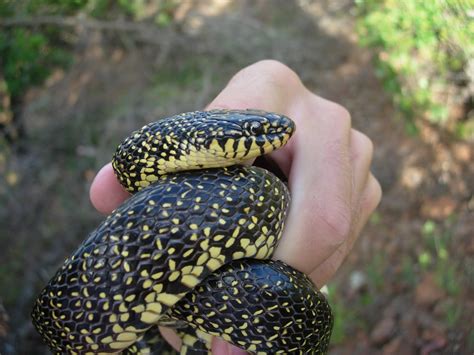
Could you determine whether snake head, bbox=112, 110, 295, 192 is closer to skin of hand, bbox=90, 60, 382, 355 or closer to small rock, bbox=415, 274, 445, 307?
skin of hand, bbox=90, 60, 382, 355

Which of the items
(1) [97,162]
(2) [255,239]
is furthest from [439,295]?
(1) [97,162]

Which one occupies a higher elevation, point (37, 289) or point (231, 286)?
point (231, 286)

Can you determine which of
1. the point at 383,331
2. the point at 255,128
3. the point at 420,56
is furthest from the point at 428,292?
the point at 255,128

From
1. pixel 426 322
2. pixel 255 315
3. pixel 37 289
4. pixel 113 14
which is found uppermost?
pixel 255 315

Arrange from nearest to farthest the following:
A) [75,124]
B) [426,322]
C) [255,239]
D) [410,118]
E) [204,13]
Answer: [255,239]
[426,322]
[410,118]
[75,124]
[204,13]

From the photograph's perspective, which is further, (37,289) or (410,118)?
(410,118)

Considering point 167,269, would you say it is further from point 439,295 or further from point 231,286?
point 439,295
